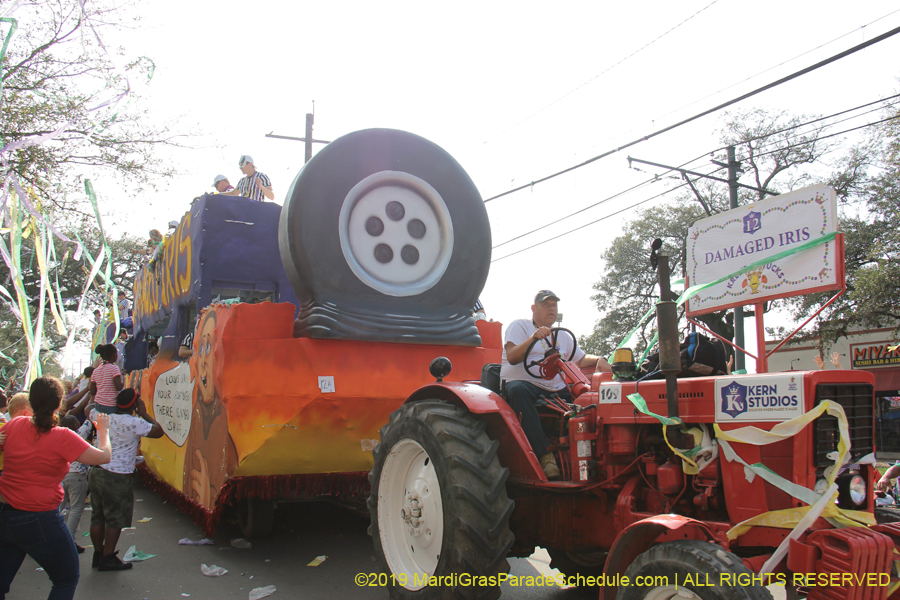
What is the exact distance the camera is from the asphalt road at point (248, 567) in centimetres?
430

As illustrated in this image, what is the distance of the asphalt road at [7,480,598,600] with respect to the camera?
14.1ft

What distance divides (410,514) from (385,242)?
2786 millimetres

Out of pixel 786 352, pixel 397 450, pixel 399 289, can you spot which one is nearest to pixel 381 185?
pixel 399 289

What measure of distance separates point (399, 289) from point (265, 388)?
154 centimetres

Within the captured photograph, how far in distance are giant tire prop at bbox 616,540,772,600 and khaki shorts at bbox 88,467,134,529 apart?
13.5 ft

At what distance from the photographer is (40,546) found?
3.30 m

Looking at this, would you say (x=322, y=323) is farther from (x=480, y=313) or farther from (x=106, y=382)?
(x=106, y=382)

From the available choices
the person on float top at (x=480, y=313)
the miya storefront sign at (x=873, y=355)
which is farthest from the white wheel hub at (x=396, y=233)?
A: the miya storefront sign at (x=873, y=355)

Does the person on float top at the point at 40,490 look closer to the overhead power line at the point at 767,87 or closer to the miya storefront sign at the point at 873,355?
the overhead power line at the point at 767,87

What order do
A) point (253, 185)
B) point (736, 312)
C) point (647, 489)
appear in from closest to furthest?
point (647, 489) → point (253, 185) → point (736, 312)

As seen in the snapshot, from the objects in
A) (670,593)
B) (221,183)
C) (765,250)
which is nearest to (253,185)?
(221,183)

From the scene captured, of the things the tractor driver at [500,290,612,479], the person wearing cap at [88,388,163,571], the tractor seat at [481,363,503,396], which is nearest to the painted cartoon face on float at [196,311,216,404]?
the person wearing cap at [88,388,163,571]

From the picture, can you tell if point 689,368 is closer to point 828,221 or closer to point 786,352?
point 828,221

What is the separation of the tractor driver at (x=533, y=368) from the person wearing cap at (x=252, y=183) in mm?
4499
